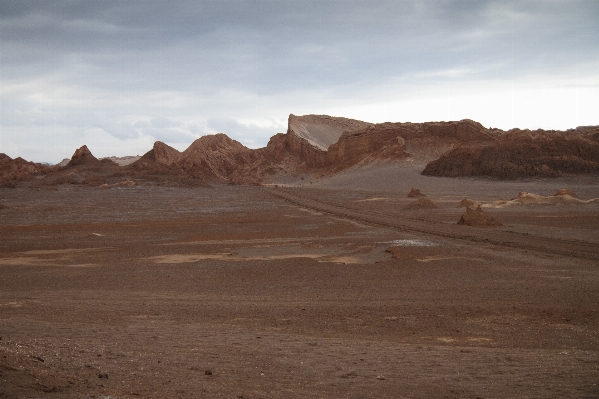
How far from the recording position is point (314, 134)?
104438 mm

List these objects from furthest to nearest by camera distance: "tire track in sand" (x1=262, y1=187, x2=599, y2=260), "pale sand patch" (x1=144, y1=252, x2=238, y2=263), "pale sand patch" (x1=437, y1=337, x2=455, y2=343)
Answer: "pale sand patch" (x1=144, y1=252, x2=238, y2=263) < "tire track in sand" (x1=262, y1=187, x2=599, y2=260) < "pale sand patch" (x1=437, y1=337, x2=455, y2=343)

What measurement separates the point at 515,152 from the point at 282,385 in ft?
186

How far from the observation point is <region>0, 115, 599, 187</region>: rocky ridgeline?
55.7m

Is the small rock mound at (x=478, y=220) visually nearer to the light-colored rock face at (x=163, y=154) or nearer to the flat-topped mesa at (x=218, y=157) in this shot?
the flat-topped mesa at (x=218, y=157)

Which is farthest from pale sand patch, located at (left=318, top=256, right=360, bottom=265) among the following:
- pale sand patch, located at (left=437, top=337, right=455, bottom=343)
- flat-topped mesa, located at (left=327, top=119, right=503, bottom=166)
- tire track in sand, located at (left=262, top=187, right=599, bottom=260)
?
flat-topped mesa, located at (left=327, top=119, right=503, bottom=166)

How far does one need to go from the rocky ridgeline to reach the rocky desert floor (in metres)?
37.6

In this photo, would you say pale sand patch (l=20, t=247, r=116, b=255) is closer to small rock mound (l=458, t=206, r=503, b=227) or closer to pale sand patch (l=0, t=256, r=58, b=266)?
pale sand patch (l=0, t=256, r=58, b=266)

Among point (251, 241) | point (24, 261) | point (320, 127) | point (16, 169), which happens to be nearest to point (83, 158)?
point (16, 169)

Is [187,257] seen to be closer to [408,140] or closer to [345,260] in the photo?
[345,260]

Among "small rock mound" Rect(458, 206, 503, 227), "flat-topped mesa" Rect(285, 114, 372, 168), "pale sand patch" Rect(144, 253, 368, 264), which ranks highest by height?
"flat-topped mesa" Rect(285, 114, 372, 168)

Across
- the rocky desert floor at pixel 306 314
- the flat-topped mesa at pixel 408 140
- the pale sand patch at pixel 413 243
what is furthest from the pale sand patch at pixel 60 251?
the flat-topped mesa at pixel 408 140

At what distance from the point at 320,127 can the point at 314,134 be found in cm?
444

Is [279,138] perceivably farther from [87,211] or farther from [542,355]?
[542,355]

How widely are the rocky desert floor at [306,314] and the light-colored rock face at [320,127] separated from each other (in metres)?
77.8
